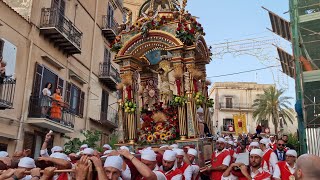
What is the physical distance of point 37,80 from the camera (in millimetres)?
15250

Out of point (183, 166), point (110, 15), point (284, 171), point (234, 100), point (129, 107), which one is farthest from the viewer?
point (234, 100)

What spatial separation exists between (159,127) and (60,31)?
9.10 m

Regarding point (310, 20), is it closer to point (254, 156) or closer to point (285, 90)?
point (254, 156)

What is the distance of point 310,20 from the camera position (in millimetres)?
15664

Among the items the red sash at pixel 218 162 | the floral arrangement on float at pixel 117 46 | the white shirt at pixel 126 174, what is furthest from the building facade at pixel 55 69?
the white shirt at pixel 126 174

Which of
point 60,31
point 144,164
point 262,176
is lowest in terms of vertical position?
point 262,176

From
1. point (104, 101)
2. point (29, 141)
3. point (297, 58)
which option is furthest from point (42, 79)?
point (297, 58)

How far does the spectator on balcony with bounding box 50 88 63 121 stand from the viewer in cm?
1559

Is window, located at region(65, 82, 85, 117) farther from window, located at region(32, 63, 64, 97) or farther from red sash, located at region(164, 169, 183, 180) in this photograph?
red sash, located at region(164, 169, 183, 180)

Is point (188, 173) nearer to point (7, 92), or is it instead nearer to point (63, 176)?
point (63, 176)

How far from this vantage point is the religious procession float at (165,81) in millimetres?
8828

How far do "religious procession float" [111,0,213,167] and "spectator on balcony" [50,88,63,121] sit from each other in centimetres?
636

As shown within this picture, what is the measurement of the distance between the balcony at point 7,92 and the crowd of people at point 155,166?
6.69 meters

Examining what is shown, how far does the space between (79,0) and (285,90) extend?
28.7 metres
